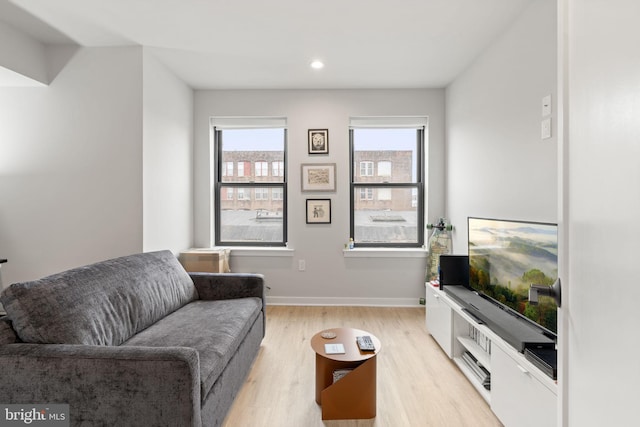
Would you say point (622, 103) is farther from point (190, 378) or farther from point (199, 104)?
point (199, 104)

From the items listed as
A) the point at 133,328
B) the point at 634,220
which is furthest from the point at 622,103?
the point at 133,328

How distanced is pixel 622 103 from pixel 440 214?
3.41 m

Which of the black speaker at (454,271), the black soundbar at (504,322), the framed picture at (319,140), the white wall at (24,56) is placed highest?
the white wall at (24,56)

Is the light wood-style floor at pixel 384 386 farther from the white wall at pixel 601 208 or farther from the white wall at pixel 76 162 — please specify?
the white wall at pixel 76 162

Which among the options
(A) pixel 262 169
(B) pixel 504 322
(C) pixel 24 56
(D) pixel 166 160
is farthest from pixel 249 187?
(B) pixel 504 322

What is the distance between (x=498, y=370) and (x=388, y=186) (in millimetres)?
2521

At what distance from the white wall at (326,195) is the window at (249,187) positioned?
20cm

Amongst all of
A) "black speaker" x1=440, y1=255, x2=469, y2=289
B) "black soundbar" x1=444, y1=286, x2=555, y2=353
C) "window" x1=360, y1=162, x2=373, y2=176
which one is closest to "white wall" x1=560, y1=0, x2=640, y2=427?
"black soundbar" x1=444, y1=286, x2=555, y2=353

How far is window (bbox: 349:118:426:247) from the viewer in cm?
406

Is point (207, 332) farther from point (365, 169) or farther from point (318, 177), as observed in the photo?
point (365, 169)

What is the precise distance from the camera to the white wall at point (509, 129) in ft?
6.61

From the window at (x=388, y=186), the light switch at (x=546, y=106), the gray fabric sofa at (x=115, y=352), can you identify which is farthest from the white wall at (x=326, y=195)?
the light switch at (x=546, y=106)

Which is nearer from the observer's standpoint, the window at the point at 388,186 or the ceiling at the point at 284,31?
the ceiling at the point at 284,31

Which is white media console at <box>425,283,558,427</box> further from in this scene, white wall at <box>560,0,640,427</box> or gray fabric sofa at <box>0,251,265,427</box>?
gray fabric sofa at <box>0,251,265,427</box>
